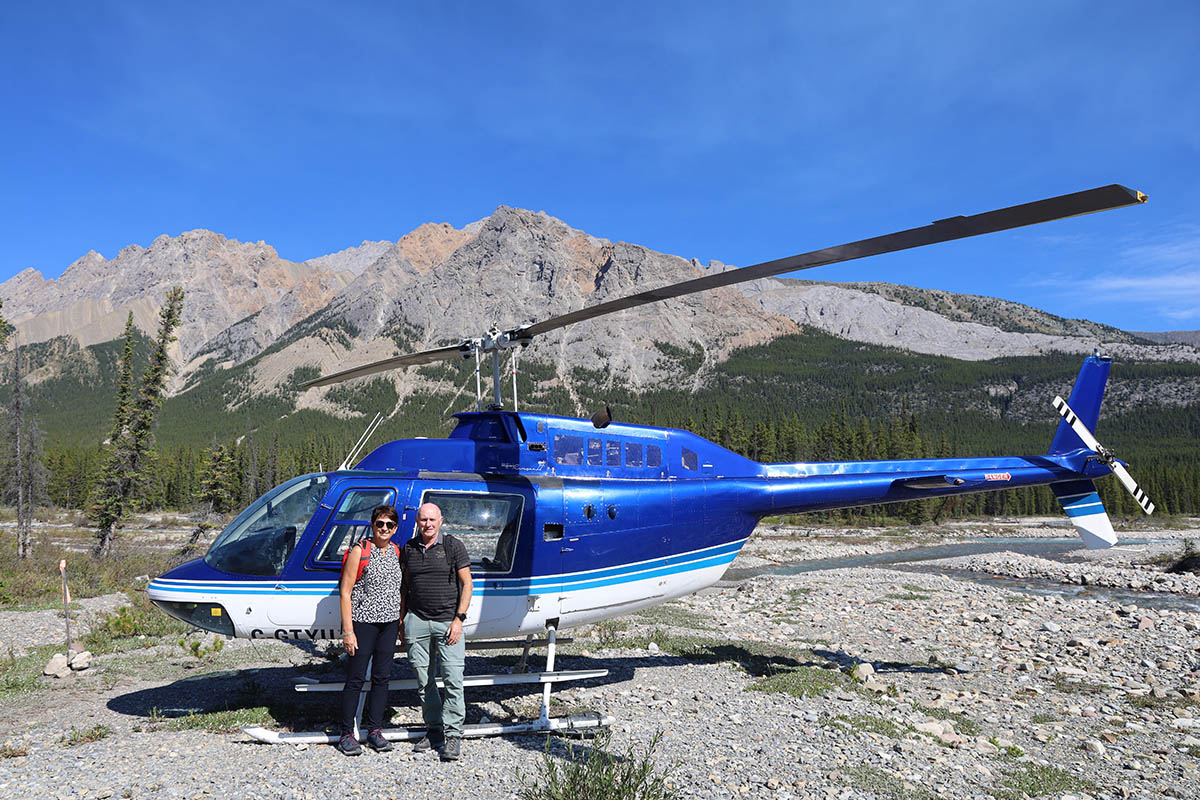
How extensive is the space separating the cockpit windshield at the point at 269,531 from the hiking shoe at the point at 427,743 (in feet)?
8.06

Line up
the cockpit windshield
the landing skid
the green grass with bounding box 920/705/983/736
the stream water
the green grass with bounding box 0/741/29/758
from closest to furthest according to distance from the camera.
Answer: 1. the green grass with bounding box 0/741/29/758
2. the landing skid
3. the cockpit windshield
4. the green grass with bounding box 920/705/983/736
5. the stream water

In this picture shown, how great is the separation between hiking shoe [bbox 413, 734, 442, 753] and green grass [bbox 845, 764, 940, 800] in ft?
13.8

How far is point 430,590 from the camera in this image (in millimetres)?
6949

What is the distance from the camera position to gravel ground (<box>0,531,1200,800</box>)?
6254 mm

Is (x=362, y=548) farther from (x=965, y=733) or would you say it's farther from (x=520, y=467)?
(x=965, y=733)

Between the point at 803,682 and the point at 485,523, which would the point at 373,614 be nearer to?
the point at 485,523

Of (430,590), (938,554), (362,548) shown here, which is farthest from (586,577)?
(938,554)

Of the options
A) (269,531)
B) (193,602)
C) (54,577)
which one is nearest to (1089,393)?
(269,531)

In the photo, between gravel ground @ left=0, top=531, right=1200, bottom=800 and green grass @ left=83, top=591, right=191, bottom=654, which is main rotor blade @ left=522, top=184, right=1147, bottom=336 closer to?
gravel ground @ left=0, top=531, right=1200, bottom=800

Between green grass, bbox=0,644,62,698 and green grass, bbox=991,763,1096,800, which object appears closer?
green grass, bbox=991,763,1096,800

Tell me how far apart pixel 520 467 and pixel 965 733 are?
6.62m

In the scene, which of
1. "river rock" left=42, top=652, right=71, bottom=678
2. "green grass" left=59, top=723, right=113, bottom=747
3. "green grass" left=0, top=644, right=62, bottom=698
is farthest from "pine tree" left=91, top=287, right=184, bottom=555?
"green grass" left=59, top=723, right=113, bottom=747

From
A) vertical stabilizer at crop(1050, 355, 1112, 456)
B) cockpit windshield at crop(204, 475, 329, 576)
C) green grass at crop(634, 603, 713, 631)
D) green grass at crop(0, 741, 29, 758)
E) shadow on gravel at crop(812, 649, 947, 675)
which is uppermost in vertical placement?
vertical stabilizer at crop(1050, 355, 1112, 456)

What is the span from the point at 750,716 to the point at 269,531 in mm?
6299
